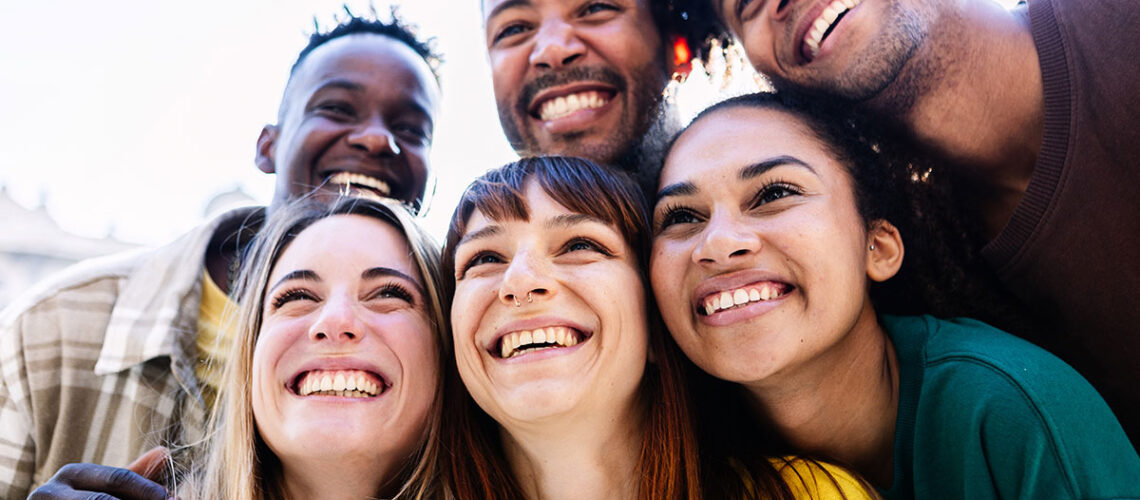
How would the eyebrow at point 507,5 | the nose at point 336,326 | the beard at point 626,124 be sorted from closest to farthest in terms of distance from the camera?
the nose at point 336,326, the beard at point 626,124, the eyebrow at point 507,5

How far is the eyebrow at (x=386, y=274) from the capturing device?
2713 millimetres

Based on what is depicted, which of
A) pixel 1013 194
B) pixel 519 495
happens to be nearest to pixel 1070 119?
pixel 1013 194

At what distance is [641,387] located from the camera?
252 centimetres

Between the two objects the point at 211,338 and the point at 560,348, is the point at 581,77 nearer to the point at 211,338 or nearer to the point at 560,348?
the point at 560,348

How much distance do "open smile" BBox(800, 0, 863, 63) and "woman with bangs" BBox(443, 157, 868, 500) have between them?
0.88m

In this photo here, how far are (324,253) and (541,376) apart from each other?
1.00m

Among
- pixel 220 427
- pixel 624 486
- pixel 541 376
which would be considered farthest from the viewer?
pixel 220 427

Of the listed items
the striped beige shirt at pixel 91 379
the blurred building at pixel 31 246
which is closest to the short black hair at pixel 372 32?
the striped beige shirt at pixel 91 379

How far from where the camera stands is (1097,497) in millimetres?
1854

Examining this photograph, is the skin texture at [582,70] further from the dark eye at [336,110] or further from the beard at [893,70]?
the beard at [893,70]

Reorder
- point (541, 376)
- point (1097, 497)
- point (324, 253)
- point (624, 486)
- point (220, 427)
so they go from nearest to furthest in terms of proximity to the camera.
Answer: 1. point (1097, 497)
2. point (541, 376)
3. point (624, 486)
4. point (324, 253)
5. point (220, 427)

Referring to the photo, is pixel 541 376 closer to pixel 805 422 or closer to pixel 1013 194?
pixel 805 422

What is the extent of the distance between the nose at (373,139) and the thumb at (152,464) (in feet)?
5.13

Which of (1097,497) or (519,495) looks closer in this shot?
(1097,497)
